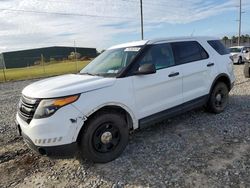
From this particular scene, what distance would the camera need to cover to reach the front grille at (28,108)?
331 centimetres

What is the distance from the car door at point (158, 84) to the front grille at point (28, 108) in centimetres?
154

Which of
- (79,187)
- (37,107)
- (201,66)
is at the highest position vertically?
(201,66)

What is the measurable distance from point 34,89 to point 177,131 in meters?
2.80

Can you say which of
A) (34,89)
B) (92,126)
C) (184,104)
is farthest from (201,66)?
(34,89)

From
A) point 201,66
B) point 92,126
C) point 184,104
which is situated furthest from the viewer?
point 201,66

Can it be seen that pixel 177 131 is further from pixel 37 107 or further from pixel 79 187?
pixel 37 107

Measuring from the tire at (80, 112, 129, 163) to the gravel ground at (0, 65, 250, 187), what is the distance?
0.16 meters

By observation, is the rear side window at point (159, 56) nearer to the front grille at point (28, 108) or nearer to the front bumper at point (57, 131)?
the front bumper at point (57, 131)

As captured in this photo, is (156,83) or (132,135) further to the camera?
(132,135)

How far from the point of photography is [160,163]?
362 centimetres

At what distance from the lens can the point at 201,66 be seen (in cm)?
506

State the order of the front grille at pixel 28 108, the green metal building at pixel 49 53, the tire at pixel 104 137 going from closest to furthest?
the front grille at pixel 28 108 < the tire at pixel 104 137 < the green metal building at pixel 49 53

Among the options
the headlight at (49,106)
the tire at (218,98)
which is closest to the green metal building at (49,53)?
the tire at (218,98)

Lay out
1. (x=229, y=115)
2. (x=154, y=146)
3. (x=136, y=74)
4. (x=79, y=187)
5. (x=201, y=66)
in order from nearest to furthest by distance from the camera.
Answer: (x=79, y=187)
(x=136, y=74)
(x=154, y=146)
(x=201, y=66)
(x=229, y=115)
